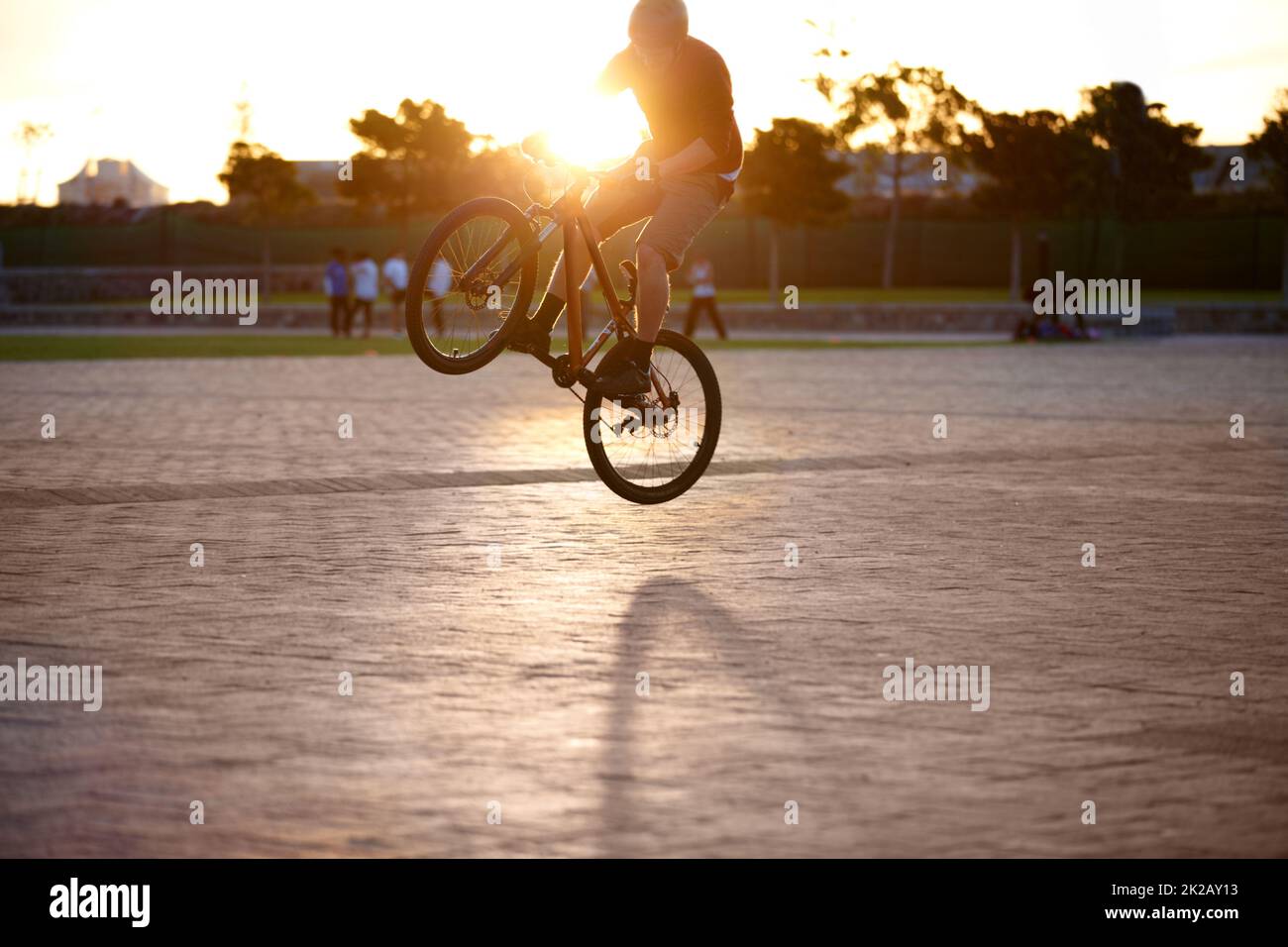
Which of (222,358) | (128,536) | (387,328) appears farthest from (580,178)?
(387,328)

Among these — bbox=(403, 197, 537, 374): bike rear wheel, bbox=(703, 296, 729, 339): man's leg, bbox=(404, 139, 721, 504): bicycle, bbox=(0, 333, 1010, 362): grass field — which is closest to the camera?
bbox=(403, 197, 537, 374): bike rear wheel

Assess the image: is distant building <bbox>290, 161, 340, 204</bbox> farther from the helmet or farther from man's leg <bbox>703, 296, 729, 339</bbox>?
the helmet

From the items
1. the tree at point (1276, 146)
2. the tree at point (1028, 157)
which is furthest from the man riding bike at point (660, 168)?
the tree at point (1028, 157)

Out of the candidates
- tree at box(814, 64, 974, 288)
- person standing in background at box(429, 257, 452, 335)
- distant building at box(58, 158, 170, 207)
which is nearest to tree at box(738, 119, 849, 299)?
tree at box(814, 64, 974, 288)

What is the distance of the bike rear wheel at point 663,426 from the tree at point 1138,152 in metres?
33.0

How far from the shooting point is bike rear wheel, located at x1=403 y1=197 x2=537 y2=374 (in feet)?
25.0

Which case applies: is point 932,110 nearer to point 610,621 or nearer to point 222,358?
point 222,358

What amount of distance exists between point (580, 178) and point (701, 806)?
458 centimetres

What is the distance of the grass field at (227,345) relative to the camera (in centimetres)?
2598

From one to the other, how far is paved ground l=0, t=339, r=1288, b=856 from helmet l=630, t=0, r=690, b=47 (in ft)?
7.06

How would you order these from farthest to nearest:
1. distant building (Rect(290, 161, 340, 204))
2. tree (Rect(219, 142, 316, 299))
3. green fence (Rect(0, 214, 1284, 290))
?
distant building (Rect(290, 161, 340, 204)) → tree (Rect(219, 142, 316, 299)) → green fence (Rect(0, 214, 1284, 290))

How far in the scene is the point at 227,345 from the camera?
30.1 metres

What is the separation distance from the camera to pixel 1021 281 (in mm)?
54625
